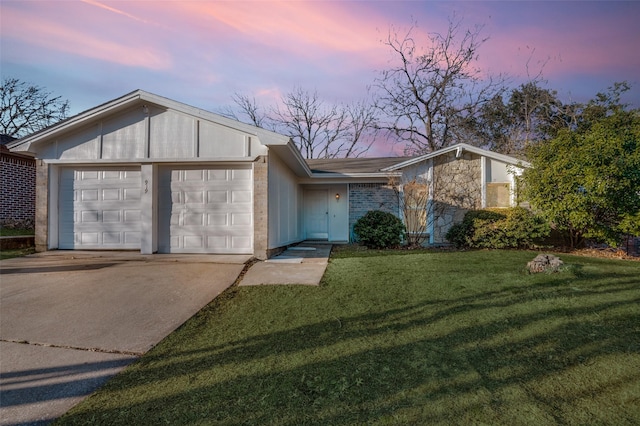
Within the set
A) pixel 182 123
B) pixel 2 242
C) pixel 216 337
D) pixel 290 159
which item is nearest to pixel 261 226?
pixel 290 159

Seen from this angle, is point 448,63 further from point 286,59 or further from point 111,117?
point 111,117

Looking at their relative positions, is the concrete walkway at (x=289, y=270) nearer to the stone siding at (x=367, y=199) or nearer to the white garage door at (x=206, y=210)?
the white garage door at (x=206, y=210)

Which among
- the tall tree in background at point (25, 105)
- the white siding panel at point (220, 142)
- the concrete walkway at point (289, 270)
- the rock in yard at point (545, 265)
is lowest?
the concrete walkway at point (289, 270)

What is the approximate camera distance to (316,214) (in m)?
12.8

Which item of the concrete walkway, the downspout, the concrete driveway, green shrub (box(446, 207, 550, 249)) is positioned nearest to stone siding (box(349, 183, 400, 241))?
the downspout

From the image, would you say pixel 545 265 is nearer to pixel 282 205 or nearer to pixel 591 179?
pixel 591 179

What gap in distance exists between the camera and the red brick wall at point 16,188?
433 inches

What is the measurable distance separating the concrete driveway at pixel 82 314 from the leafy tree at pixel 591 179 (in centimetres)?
812

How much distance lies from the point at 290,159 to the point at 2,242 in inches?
314

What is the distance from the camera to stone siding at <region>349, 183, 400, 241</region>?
39.2 ft

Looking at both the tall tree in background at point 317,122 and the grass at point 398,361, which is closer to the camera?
the grass at point 398,361

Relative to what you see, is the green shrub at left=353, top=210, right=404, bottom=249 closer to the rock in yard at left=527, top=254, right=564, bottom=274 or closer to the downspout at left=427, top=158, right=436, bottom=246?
the downspout at left=427, top=158, right=436, bottom=246

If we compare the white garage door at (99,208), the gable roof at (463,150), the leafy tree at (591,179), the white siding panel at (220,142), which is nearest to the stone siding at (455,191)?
the gable roof at (463,150)

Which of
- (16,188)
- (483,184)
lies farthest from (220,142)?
(16,188)
